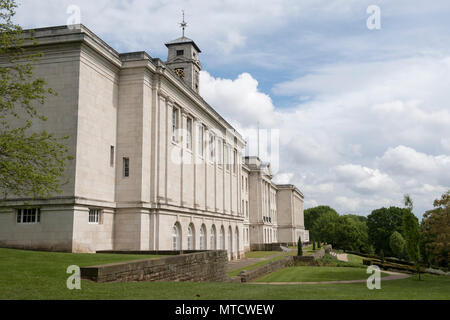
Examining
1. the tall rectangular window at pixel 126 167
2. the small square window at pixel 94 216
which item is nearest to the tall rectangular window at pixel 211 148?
the tall rectangular window at pixel 126 167

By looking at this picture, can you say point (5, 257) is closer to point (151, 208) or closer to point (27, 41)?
point (151, 208)

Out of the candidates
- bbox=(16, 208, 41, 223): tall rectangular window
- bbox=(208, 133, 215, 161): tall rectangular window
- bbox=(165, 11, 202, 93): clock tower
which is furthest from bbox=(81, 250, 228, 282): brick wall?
bbox=(165, 11, 202, 93): clock tower

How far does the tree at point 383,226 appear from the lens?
10314 cm

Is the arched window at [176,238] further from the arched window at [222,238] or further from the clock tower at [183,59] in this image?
the clock tower at [183,59]

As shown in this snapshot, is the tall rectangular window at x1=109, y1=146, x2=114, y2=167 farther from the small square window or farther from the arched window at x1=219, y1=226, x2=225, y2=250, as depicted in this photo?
the arched window at x1=219, y1=226, x2=225, y2=250

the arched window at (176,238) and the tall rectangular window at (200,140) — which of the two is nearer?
the arched window at (176,238)

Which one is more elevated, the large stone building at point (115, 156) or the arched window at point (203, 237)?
the large stone building at point (115, 156)

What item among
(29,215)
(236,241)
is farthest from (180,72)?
(29,215)

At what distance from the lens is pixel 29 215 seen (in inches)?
987

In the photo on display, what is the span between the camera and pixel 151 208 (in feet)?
98.8

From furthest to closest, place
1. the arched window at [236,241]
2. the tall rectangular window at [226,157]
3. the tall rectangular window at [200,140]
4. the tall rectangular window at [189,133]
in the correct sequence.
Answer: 1. the arched window at [236,241]
2. the tall rectangular window at [226,157]
3. the tall rectangular window at [200,140]
4. the tall rectangular window at [189,133]

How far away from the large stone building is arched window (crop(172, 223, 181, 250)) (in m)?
0.08

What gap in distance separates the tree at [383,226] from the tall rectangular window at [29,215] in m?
94.3

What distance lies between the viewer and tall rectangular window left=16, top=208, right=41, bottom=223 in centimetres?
2486
